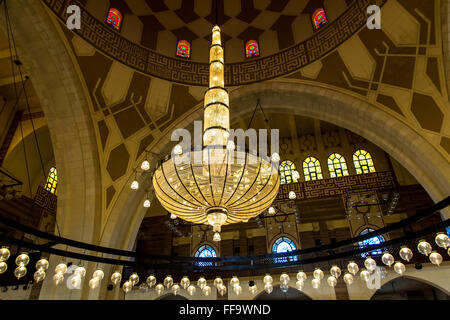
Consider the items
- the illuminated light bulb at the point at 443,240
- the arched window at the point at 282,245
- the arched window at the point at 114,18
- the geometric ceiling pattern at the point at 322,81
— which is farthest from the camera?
the arched window at the point at 282,245

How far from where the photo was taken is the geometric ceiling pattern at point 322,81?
6.51 m

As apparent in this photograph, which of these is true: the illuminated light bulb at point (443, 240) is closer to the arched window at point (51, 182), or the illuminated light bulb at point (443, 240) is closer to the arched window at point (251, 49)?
the arched window at point (251, 49)

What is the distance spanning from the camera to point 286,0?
8.60 meters

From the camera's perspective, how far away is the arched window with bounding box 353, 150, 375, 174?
1281 centimetres

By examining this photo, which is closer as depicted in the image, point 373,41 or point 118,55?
point 373,41

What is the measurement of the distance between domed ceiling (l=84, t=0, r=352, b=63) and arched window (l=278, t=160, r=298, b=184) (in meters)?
6.05

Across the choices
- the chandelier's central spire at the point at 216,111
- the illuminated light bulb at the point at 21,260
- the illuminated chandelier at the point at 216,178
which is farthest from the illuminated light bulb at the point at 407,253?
the illuminated light bulb at the point at 21,260

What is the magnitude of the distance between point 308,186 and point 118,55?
8.69 m

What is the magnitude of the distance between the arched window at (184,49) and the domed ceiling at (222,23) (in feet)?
0.39

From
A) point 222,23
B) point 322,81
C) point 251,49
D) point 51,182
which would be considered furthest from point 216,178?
point 51,182

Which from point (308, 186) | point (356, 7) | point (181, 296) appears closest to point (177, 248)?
point (181, 296)

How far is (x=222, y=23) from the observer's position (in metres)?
9.12

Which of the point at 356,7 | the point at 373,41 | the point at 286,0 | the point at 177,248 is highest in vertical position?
the point at 286,0

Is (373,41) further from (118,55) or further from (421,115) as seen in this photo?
(118,55)
